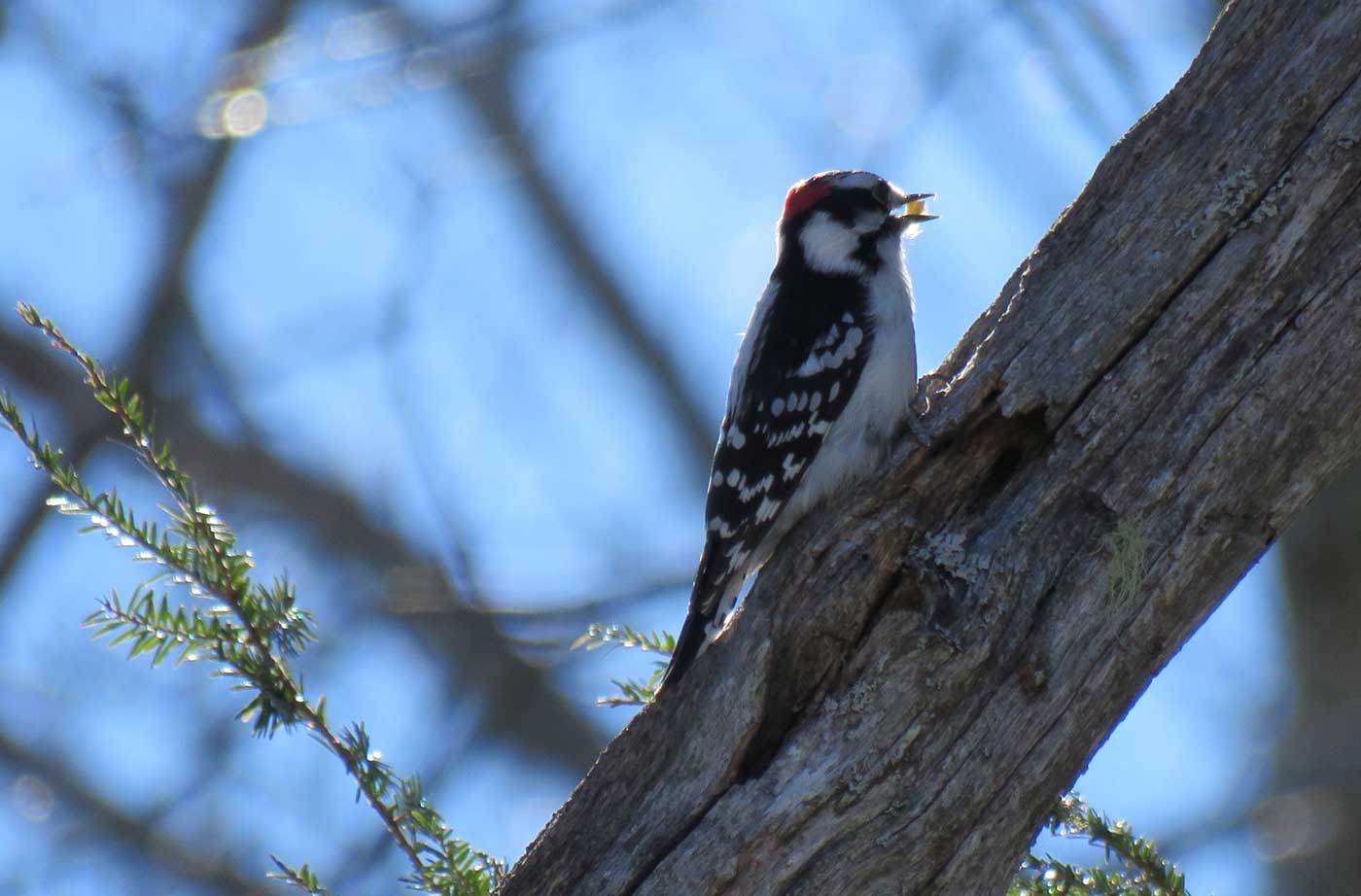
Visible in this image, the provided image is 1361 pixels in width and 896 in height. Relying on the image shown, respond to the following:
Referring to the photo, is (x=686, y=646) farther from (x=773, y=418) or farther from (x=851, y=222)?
(x=851, y=222)

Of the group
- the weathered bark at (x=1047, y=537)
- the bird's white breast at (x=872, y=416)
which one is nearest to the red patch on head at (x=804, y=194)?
the bird's white breast at (x=872, y=416)

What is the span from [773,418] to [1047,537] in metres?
1.19

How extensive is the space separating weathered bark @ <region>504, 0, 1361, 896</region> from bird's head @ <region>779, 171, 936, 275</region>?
1326 mm

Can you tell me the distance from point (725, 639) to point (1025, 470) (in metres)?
0.74

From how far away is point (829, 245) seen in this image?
14.5 ft

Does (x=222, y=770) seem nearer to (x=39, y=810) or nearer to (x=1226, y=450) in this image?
(x=39, y=810)

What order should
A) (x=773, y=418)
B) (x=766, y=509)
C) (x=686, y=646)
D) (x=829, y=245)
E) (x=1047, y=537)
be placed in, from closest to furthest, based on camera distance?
(x=1047, y=537) < (x=686, y=646) < (x=766, y=509) < (x=773, y=418) < (x=829, y=245)

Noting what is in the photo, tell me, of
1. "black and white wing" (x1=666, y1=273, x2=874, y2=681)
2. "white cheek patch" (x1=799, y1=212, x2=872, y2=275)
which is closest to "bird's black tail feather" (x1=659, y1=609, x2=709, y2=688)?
"black and white wing" (x1=666, y1=273, x2=874, y2=681)

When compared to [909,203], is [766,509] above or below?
below

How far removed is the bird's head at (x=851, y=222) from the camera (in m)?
4.34

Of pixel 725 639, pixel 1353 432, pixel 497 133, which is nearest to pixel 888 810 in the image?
pixel 725 639

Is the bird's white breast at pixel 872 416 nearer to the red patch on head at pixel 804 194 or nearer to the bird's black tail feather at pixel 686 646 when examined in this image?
the bird's black tail feather at pixel 686 646

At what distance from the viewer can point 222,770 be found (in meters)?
7.35

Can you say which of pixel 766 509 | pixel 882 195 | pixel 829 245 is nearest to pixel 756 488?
pixel 766 509
